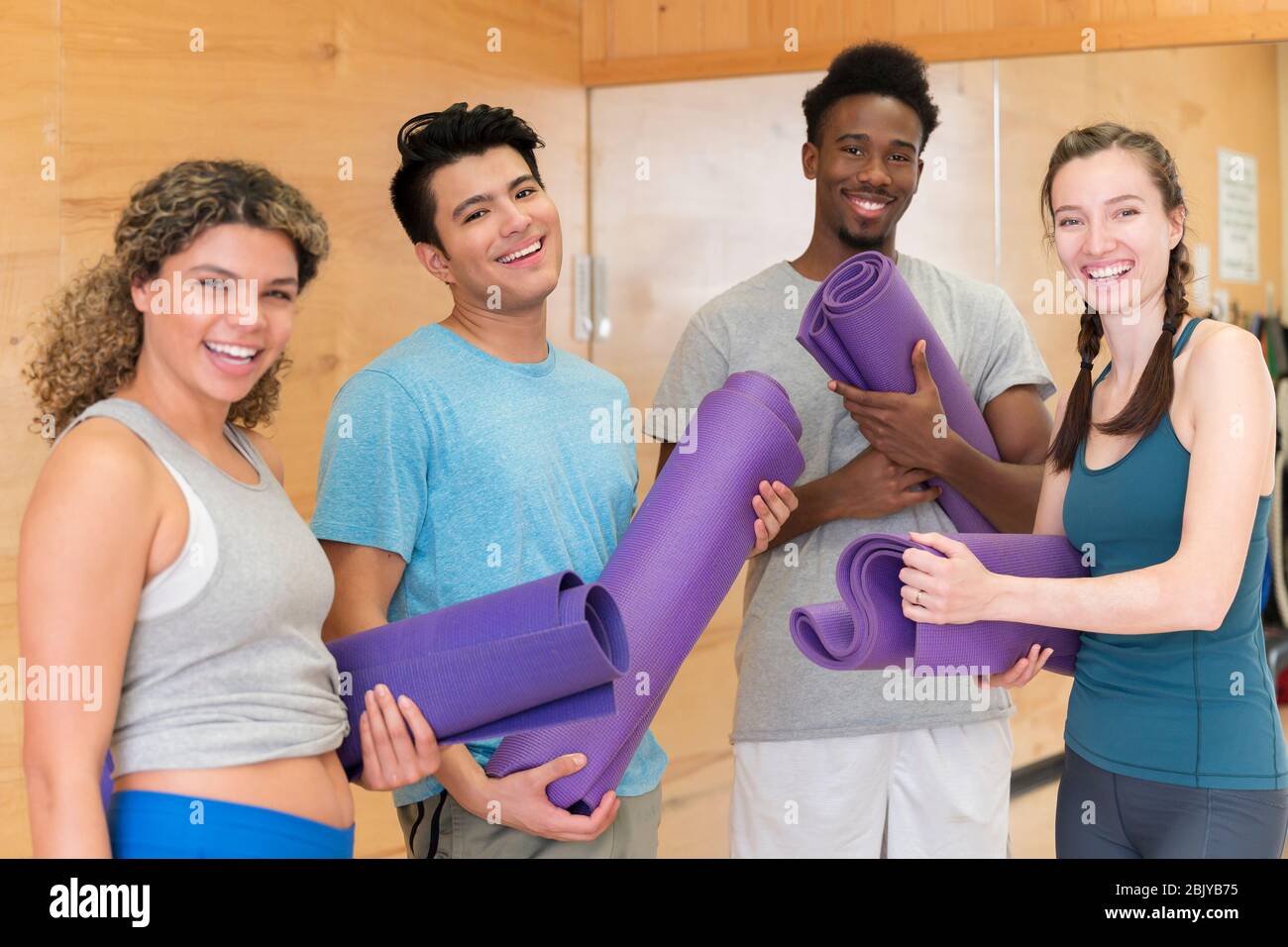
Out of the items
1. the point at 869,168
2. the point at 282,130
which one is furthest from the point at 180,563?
the point at 282,130

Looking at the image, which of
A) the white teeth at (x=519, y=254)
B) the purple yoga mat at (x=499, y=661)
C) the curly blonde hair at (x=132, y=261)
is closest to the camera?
the curly blonde hair at (x=132, y=261)

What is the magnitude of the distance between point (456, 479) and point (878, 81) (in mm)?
984

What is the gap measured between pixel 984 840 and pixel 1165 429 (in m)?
0.74

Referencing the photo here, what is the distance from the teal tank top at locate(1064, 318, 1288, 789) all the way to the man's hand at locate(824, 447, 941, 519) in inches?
14.1

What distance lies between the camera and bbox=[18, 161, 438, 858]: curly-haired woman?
115 centimetres

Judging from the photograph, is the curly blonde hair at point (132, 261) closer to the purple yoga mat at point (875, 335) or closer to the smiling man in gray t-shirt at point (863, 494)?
the purple yoga mat at point (875, 335)

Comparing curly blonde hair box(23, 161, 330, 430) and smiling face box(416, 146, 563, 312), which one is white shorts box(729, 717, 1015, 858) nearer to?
smiling face box(416, 146, 563, 312)

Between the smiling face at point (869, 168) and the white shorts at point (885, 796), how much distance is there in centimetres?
77

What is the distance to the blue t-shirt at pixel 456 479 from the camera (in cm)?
167

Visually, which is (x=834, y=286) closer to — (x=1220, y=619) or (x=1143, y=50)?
(x=1220, y=619)

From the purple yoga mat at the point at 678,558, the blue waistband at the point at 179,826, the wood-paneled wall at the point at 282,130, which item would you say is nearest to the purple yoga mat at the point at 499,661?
the purple yoga mat at the point at 678,558

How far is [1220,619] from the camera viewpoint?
148cm

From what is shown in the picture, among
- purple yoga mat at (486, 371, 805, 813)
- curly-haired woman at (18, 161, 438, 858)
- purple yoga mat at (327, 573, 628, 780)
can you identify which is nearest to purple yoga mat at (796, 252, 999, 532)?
purple yoga mat at (486, 371, 805, 813)
